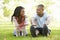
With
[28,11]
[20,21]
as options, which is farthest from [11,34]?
[28,11]

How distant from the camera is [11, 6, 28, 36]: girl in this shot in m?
1.61

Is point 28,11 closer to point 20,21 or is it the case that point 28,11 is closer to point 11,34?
point 20,21

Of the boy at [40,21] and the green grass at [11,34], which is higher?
the boy at [40,21]

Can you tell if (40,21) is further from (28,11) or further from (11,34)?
(11,34)

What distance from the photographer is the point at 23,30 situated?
5.32 feet

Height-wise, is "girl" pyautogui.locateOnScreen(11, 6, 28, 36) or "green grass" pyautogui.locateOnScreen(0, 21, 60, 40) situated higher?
"girl" pyautogui.locateOnScreen(11, 6, 28, 36)

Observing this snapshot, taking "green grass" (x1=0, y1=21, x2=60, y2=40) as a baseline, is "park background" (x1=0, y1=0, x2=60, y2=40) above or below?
above

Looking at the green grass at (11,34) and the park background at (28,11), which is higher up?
the park background at (28,11)

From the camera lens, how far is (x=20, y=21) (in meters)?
1.62

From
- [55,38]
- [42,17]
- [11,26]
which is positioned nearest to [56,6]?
[42,17]

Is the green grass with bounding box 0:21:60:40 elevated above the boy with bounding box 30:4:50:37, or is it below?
below

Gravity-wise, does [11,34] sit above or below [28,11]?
below

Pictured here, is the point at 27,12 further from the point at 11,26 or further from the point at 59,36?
the point at 59,36

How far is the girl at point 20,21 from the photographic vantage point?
1.61 metres
